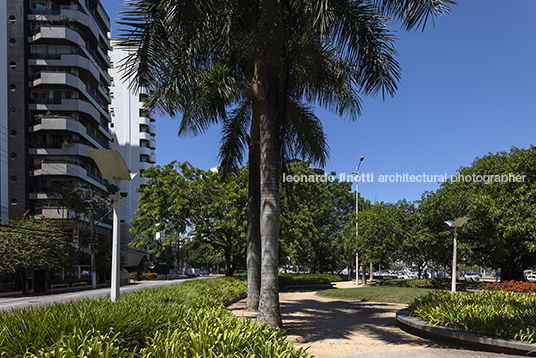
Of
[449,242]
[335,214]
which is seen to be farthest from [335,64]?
[335,214]

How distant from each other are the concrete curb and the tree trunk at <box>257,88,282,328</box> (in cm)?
345

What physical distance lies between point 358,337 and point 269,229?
11.6 feet

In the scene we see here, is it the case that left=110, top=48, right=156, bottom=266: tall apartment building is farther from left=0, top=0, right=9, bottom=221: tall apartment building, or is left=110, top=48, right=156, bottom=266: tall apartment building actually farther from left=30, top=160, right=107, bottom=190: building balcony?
left=0, top=0, right=9, bottom=221: tall apartment building

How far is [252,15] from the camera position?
11000 mm

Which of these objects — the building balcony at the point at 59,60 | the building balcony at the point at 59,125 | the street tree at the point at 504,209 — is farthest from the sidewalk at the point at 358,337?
the building balcony at the point at 59,60

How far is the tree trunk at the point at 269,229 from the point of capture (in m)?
9.46

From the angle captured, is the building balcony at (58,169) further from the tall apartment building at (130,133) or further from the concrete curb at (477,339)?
the concrete curb at (477,339)

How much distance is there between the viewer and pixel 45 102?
154ft

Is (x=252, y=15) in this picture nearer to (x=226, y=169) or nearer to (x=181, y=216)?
(x=226, y=169)

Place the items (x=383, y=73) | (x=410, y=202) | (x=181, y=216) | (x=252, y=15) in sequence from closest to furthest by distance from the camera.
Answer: (x=383, y=73) → (x=252, y=15) → (x=181, y=216) → (x=410, y=202)

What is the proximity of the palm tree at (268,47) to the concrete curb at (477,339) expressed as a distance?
3.47 metres

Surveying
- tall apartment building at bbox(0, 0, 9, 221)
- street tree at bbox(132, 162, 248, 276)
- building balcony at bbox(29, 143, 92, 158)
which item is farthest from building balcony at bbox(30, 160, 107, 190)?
street tree at bbox(132, 162, 248, 276)

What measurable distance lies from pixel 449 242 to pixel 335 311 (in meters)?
11.3

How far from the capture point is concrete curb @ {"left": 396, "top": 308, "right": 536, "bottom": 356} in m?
7.50
